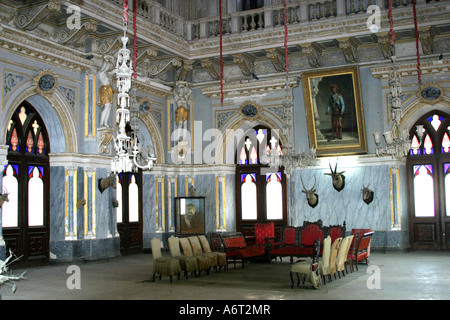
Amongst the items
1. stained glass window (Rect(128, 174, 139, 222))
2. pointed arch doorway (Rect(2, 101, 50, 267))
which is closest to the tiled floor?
pointed arch doorway (Rect(2, 101, 50, 267))

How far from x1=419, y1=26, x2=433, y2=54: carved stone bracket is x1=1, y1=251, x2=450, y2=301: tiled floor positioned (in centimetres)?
559

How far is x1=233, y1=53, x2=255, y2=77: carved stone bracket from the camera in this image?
16.4 metres

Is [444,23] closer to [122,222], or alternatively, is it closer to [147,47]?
[147,47]

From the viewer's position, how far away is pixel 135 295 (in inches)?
353

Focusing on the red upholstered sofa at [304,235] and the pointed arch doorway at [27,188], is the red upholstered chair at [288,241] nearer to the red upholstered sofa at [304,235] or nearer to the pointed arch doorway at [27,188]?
the red upholstered sofa at [304,235]

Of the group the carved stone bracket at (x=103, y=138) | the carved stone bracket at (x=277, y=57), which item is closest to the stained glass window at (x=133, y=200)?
the carved stone bracket at (x=103, y=138)

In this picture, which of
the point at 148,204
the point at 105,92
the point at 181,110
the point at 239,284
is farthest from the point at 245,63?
the point at 239,284

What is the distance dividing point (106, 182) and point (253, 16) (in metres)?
6.37

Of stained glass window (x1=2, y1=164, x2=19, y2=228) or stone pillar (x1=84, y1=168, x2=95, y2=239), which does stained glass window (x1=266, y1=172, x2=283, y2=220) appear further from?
stained glass window (x1=2, y1=164, x2=19, y2=228)

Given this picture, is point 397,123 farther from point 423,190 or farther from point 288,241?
point 423,190

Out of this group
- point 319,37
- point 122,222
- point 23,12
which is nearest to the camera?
point 23,12

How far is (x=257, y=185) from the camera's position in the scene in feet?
58.0

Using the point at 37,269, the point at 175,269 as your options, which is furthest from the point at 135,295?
the point at 37,269

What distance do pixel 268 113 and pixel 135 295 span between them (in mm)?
9143
